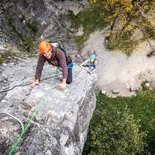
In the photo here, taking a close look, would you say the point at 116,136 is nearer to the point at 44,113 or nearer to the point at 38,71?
the point at 38,71

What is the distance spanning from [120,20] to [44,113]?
57.7 ft

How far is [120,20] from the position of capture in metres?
29.5

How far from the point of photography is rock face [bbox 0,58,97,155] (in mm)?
12734

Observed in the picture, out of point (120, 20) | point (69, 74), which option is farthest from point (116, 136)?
point (120, 20)

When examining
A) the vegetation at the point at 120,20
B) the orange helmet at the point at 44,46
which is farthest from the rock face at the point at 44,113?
the vegetation at the point at 120,20

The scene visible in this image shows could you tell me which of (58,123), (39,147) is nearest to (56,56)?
(58,123)

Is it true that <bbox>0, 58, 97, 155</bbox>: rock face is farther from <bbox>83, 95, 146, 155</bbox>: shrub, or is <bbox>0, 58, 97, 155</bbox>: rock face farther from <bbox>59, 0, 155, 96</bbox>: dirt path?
<bbox>59, 0, 155, 96</bbox>: dirt path

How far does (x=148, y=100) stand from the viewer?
2711 cm

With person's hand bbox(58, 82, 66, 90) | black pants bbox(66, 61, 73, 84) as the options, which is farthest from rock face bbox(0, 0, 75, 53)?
person's hand bbox(58, 82, 66, 90)

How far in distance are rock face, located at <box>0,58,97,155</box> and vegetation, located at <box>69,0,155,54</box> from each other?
12014 mm

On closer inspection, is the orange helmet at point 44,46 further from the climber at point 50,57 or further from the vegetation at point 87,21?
the vegetation at point 87,21

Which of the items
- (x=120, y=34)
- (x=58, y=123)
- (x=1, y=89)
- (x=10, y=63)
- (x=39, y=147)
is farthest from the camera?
(x=120, y=34)

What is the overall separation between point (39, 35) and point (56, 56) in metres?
13.9

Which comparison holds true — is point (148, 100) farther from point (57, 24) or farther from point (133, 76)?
point (57, 24)
